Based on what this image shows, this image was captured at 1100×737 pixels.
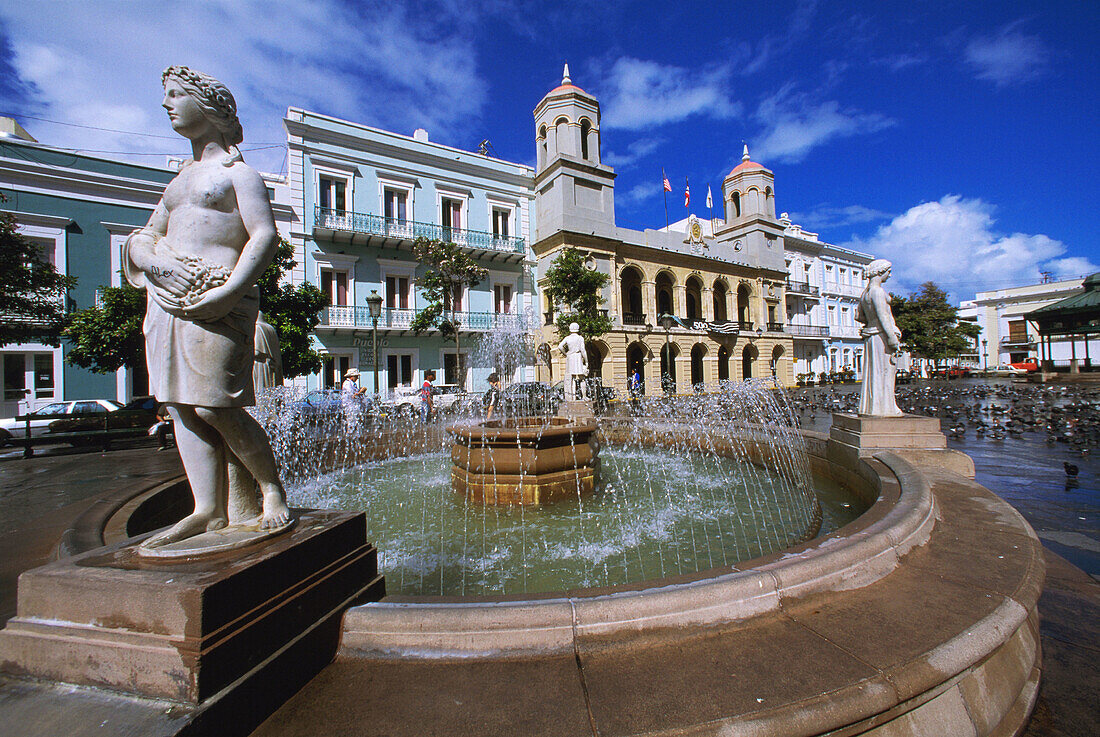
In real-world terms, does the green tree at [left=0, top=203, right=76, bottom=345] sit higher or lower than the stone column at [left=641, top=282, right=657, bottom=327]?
lower

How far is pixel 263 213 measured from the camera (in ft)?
6.81

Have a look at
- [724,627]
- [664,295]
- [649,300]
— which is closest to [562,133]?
[649,300]

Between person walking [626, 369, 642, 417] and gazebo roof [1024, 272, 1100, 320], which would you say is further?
gazebo roof [1024, 272, 1100, 320]

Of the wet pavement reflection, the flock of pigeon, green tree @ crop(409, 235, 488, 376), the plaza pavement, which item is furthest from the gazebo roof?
the plaza pavement

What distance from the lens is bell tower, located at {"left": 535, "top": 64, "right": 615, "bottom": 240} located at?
2419cm

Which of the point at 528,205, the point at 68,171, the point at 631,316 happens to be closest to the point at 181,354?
the point at 68,171

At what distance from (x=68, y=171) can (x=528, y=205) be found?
59.2ft

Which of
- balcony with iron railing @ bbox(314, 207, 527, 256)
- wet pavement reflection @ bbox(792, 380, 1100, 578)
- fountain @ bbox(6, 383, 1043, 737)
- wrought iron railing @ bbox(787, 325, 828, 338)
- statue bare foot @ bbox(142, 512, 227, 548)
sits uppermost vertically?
balcony with iron railing @ bbox(314, 207, 527, 256)

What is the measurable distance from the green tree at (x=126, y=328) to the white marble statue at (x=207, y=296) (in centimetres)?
860

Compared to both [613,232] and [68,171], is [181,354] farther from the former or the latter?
[613,232]

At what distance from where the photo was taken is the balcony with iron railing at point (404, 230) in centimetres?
1898

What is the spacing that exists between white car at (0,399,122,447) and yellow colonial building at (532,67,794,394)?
659 inches

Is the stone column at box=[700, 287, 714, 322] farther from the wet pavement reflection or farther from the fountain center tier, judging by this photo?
the fountain center tier

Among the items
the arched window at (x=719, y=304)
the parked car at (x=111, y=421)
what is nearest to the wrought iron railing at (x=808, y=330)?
the arched window at (x=719, y=304)
